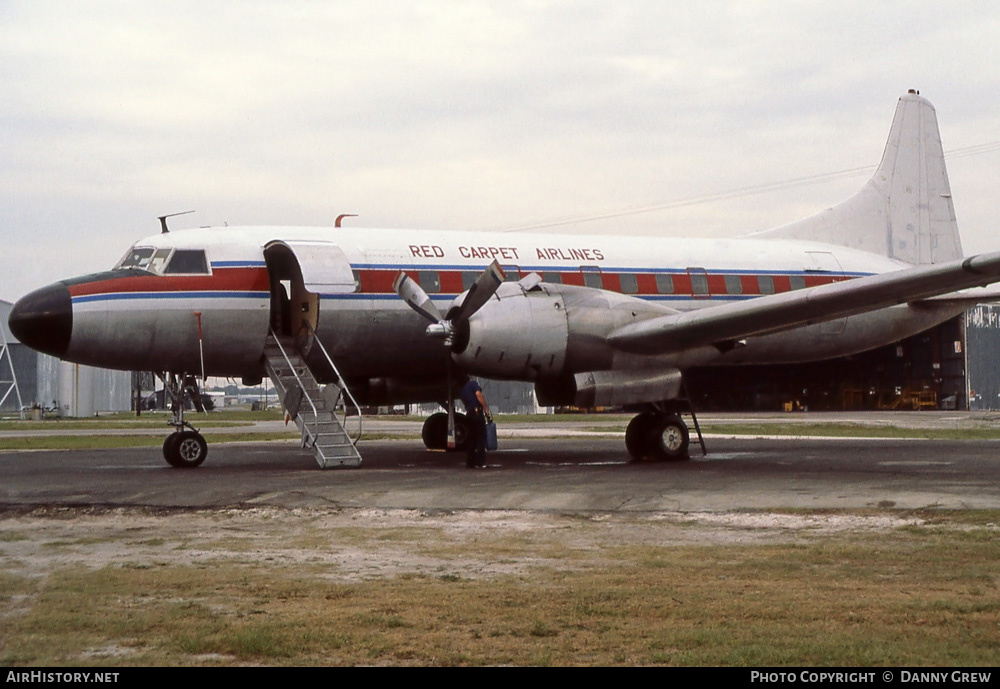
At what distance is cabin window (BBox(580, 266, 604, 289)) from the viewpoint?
72.0ft

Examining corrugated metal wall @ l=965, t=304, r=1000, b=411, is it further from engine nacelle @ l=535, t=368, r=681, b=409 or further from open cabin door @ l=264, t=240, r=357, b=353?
open cabin door @ l=264, t=240, r=357, b=353

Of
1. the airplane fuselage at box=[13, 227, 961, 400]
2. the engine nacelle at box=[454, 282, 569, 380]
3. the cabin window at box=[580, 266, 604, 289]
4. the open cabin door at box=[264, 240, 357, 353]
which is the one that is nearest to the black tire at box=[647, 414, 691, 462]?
the airplane fuselage at box=[13, 227, 961, 400]

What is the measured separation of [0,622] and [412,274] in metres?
14.7

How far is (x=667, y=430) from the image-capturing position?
65.5 ft

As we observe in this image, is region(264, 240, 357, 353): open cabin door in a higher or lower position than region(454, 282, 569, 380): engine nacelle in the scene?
higher

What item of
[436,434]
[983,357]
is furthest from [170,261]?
[983,357]

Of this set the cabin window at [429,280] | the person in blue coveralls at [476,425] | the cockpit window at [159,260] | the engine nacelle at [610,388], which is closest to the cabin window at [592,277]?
the cabin window at [429,280]

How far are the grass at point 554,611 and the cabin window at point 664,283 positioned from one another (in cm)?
1345

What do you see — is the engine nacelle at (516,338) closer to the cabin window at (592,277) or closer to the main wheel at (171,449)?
the cabin window at (592,277)

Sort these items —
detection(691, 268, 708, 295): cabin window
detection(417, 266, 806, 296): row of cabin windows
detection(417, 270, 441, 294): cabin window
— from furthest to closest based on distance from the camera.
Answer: detection(691, 268, 708, 295): cabin window
detection(417, 266, 806, 296): row of cabin windows
detection(417, 270, 441, 294): cabin window

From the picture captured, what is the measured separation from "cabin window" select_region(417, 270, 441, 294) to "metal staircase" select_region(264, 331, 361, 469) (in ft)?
7.65

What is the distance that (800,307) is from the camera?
17.8m

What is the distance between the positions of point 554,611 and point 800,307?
39.4 ft

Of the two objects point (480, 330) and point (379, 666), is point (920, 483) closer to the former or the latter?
point (480, 330)
